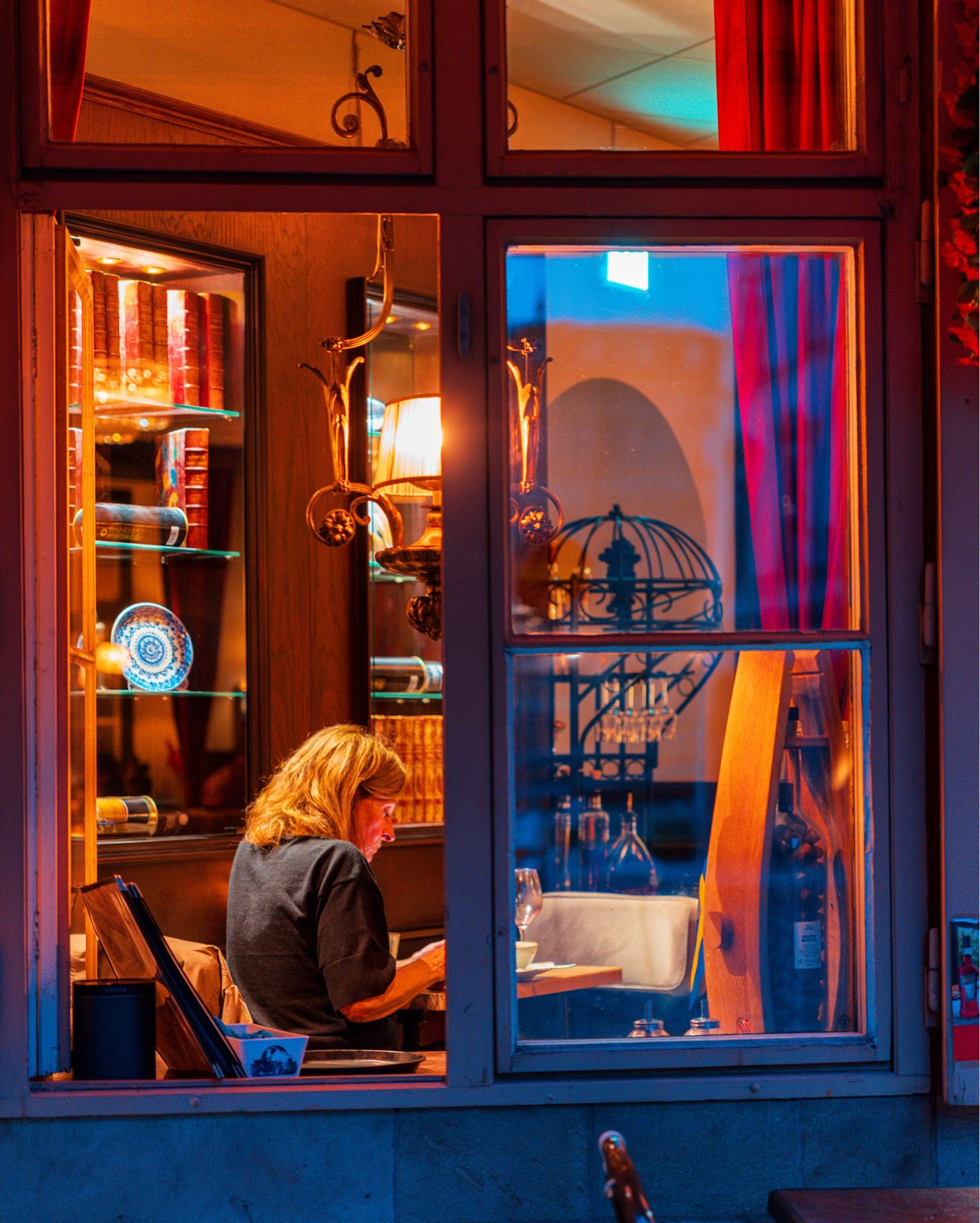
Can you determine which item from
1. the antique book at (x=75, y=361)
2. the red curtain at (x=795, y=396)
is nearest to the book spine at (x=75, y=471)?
the antique book at (x=75, y=361)

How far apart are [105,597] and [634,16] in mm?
2349

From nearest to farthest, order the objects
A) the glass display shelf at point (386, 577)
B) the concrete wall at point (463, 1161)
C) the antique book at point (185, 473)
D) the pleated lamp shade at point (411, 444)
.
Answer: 1. the concrete wall at point (463, 1161)
2. the pleated lamp shade at point (411, 444)
3. the antique book at point (185, 473)
4. the glass display shelf at point (386, 577)

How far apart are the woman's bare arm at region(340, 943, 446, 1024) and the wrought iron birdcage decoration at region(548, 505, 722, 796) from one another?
75 cm

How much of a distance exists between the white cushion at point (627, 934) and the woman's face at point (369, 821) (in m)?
1.02

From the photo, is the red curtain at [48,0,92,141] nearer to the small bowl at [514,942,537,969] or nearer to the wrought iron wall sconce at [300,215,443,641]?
the wrought iron wall sconce at [300,215,443,641]

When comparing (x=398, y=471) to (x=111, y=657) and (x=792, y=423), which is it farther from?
(x=792, y=423)

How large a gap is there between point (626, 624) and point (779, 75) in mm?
1038

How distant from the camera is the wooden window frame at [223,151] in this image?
7.89ft

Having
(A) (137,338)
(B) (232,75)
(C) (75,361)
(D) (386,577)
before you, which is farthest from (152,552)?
(B) (232,75)

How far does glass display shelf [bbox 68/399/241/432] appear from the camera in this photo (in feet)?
13.8

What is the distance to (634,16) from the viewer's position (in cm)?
263

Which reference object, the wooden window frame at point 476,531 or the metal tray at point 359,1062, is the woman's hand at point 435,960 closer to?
the metal tray at point 359,1062

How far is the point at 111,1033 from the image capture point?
2.41 m

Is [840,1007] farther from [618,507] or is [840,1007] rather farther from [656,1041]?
[618,507]
